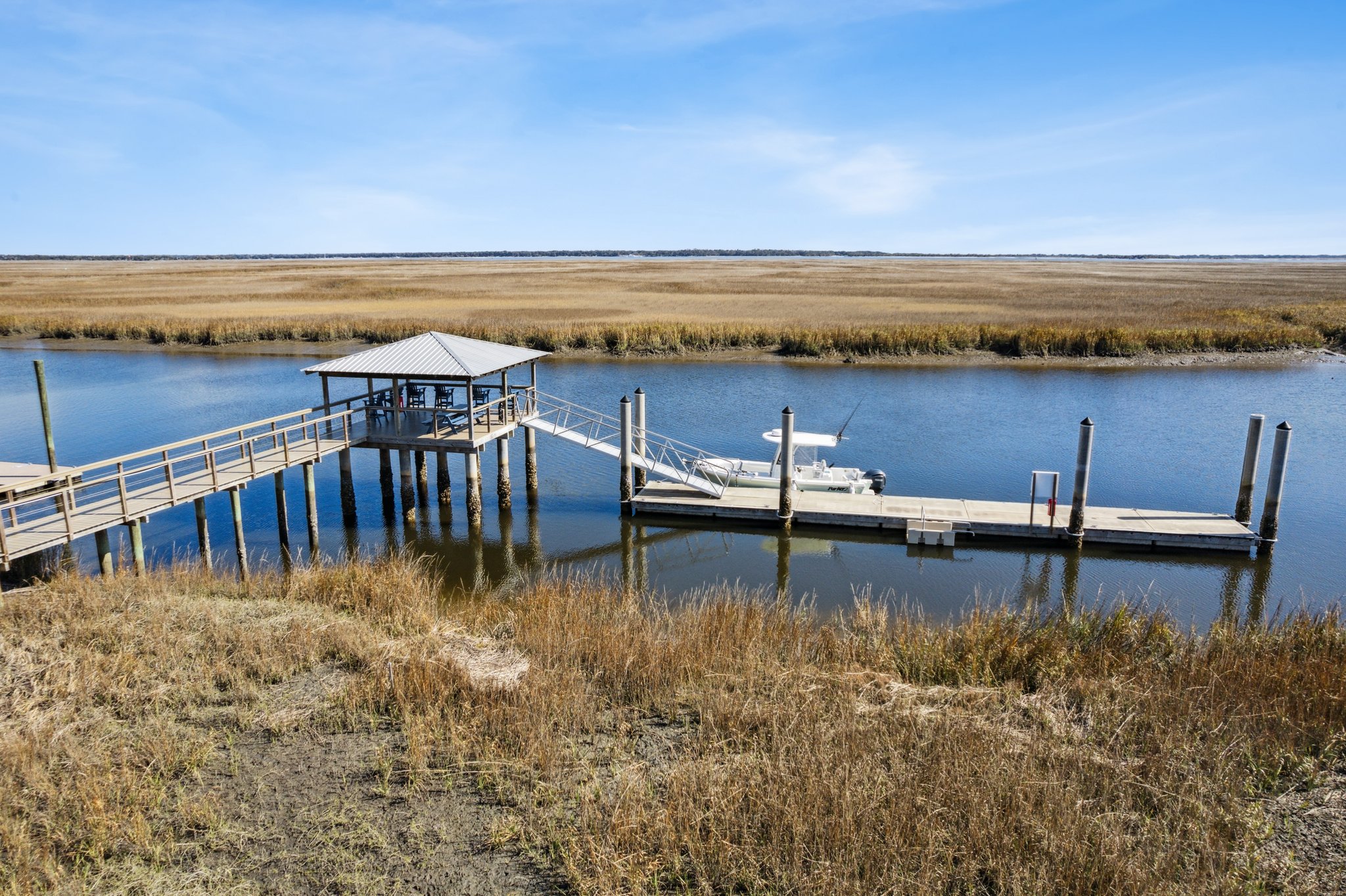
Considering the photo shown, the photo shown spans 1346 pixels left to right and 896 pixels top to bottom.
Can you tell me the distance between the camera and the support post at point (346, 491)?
67.8ft

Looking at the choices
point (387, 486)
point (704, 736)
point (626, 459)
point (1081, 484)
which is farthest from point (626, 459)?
point (704, 736)

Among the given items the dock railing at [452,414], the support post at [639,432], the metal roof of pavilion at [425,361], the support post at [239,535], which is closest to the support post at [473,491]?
the dock railing at [452,414]

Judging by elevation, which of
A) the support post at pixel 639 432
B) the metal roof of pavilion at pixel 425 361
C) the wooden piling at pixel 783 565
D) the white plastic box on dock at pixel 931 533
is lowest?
the wooden piling at pixel 783 565

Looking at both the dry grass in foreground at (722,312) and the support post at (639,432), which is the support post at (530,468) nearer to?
the support post at (639,432)

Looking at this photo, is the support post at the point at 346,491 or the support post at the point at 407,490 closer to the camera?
the support post at the point at 346,491

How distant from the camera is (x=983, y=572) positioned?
1823 cm

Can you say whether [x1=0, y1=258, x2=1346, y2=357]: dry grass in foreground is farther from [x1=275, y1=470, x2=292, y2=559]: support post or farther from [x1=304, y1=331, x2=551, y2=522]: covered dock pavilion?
[x1=275, y1=470, x2=292, y2=559]: support post

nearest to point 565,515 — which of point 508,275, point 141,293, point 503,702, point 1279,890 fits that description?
point 503,702

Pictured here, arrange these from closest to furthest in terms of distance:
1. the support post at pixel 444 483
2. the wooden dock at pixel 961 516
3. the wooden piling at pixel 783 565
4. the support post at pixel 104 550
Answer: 1. the support post at pixel 104 550
2. the wooden piling at pixel 783 565
3. the wooden dock at pixel 961 516
4. the support post at pixel 444 483

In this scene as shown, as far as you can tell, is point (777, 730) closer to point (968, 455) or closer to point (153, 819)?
point (153, 819)

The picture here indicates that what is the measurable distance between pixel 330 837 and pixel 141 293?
97.3 m

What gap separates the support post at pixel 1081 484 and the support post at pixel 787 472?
6522 millimetres

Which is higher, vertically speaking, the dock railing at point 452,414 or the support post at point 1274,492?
the dock railing at point 452,414

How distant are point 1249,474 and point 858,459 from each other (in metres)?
10.8
